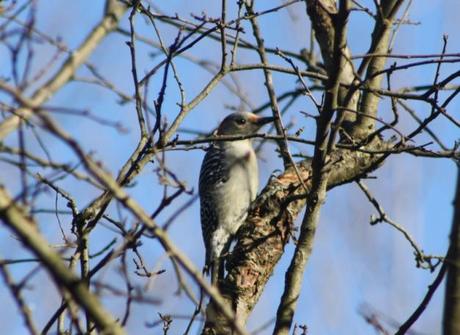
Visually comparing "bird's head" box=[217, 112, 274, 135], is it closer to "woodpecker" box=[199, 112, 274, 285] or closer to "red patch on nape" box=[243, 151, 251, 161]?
"woodpecker" box=[199, 112, 274, 285]

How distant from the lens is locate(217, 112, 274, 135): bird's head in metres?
8.70

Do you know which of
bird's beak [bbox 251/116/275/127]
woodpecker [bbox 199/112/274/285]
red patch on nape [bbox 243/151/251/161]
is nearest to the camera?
woodpecker [bbox 199/112/274/285]

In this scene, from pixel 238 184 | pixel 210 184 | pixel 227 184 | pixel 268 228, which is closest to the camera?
pixel 268 228

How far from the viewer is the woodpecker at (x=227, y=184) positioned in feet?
26.9

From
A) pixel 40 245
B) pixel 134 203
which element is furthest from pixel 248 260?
pixel 40 245

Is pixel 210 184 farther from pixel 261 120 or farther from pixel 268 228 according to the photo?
pixel 268 228

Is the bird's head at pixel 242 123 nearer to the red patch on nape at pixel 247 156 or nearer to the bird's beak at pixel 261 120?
the bird's beak at pixel 261 120

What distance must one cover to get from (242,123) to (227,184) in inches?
28.2

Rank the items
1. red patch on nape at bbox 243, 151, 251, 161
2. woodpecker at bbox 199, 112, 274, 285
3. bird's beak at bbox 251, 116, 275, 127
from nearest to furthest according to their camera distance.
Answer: woodpecker at bbox 199, 112, 274, 285 → bird's beak at bbox 251, 116, 275, 127 → red patch on nape at bbox 243, 151, 251, 161

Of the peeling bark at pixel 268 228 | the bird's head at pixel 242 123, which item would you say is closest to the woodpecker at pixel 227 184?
the bird's head at pixel 242 123

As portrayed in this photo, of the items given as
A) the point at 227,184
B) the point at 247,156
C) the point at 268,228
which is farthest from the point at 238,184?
the point at 268,228

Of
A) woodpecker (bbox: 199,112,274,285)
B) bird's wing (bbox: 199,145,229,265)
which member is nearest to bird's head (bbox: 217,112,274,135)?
woodpecker (bbox: 199,112,274,285)

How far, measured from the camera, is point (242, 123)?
887 centimetres

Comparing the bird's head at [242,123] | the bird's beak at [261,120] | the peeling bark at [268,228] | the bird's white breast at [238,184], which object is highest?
the bird's head at [242,123]
